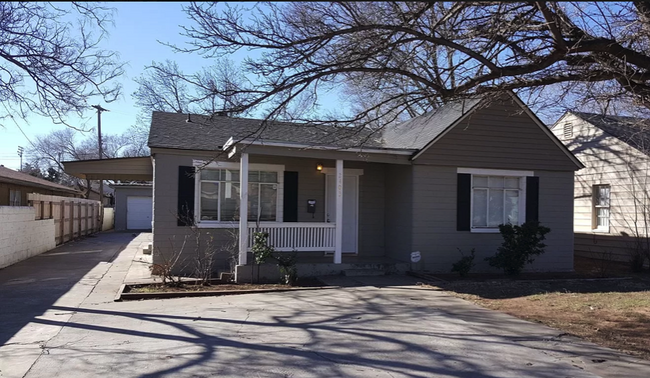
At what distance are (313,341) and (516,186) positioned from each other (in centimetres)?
939

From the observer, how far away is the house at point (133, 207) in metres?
33.6

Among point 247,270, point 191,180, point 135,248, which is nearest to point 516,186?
point 247,270

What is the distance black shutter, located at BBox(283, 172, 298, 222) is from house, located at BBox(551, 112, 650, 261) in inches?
365

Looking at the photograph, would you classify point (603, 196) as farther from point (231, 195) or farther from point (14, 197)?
point (14, 197)

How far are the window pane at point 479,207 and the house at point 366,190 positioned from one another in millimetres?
27

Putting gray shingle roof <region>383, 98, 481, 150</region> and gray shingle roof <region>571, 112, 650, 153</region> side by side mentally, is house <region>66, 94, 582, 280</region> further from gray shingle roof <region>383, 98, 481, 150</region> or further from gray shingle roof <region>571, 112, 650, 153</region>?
gray shingle roof <region>571, 112, 650, 153</region>

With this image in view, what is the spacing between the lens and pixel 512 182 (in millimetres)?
13844

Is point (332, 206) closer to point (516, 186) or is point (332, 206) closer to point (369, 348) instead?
point (516, 186)

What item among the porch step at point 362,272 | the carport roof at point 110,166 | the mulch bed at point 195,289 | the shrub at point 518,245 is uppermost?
the carport roof at point 110,166

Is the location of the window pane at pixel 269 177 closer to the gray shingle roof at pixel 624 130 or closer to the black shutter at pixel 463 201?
the black shutter at pixel 463 201

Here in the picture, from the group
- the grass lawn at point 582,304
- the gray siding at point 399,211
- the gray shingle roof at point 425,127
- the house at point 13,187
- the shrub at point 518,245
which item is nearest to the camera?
the grass lawn at point 582,304

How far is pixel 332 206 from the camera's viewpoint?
13.5 meters

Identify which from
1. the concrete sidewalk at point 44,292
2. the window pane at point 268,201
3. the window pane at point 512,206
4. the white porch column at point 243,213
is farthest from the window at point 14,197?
the window pane at point 512,206

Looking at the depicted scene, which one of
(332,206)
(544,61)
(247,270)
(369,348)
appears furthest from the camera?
(332,206)
